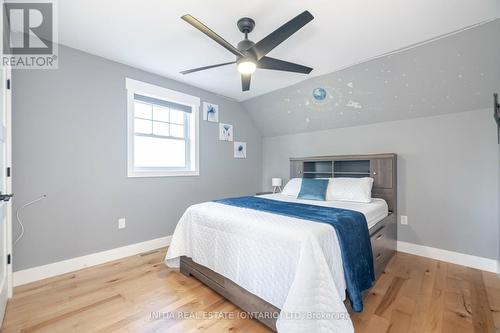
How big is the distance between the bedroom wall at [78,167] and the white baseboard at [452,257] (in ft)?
10.7

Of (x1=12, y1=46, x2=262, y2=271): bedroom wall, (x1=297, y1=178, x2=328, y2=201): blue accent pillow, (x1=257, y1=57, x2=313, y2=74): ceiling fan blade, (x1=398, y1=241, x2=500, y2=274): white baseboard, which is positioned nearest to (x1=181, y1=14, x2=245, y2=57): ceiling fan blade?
(x1=257, y1=57, x2=313, y2=74): ceiling fan blade

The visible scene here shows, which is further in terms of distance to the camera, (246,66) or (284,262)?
(246,66)

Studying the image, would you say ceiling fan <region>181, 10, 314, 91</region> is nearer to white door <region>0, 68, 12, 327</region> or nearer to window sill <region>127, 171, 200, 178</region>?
white door <region>0, 68, 12, 327</region>

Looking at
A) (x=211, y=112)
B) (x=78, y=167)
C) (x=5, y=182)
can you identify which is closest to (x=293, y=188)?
(x=211, y=112)

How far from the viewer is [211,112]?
3.73m

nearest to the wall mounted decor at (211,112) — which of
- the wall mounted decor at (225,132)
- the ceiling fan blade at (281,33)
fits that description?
the wall mounted decor at (225,132)

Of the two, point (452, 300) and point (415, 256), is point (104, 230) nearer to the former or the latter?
point (452, 300)

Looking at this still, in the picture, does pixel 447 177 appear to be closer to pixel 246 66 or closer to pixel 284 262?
pixel 284 262

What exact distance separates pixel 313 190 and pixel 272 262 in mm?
1693

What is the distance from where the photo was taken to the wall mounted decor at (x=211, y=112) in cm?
364

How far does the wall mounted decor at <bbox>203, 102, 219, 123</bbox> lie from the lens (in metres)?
3.64

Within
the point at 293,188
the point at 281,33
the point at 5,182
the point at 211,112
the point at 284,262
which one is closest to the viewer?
the point at 284,262

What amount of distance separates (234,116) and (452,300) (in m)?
3.65

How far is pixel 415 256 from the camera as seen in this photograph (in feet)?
9.25
